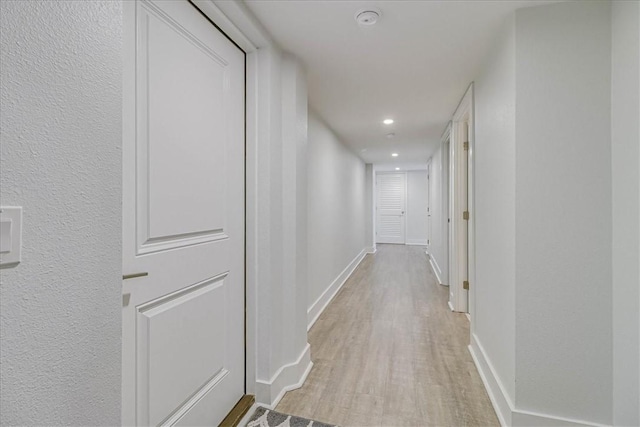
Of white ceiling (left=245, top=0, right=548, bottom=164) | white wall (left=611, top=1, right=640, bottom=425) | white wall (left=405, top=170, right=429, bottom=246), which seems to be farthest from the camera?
white wall (left=405, top=170, right=429, bottom=246)

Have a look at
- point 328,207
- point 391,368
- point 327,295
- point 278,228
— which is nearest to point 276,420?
point 391,368

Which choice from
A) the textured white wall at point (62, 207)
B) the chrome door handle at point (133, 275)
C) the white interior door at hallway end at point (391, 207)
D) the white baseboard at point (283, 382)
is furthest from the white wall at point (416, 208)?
the textured white wall at point (62, 207)

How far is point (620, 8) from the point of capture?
4.52 feet

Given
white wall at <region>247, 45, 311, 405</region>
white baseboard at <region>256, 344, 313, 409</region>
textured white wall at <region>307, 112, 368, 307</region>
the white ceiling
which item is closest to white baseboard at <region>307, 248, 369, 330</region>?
textured white wall at <region>307, 112, 368, 307</region>

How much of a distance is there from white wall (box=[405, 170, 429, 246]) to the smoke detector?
26.4ft

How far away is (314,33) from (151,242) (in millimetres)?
1441

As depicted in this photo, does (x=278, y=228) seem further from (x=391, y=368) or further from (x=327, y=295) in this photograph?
(x=327, y=295)

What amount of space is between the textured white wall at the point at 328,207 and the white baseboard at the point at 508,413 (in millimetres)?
1636

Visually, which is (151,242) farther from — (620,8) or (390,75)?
(620,8)

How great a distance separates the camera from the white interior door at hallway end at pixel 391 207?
9445 millimetres

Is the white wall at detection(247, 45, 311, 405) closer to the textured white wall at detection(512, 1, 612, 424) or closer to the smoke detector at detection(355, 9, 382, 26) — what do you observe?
the smoke detector at detection(355, 9, 382, 26)

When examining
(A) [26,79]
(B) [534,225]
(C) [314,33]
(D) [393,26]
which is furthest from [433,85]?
(A) [26,79]

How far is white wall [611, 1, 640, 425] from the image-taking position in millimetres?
1305

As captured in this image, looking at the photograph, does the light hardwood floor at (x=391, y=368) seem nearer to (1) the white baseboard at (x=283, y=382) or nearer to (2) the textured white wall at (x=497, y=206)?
(1) the white baseboard at (x=283, y=382)
